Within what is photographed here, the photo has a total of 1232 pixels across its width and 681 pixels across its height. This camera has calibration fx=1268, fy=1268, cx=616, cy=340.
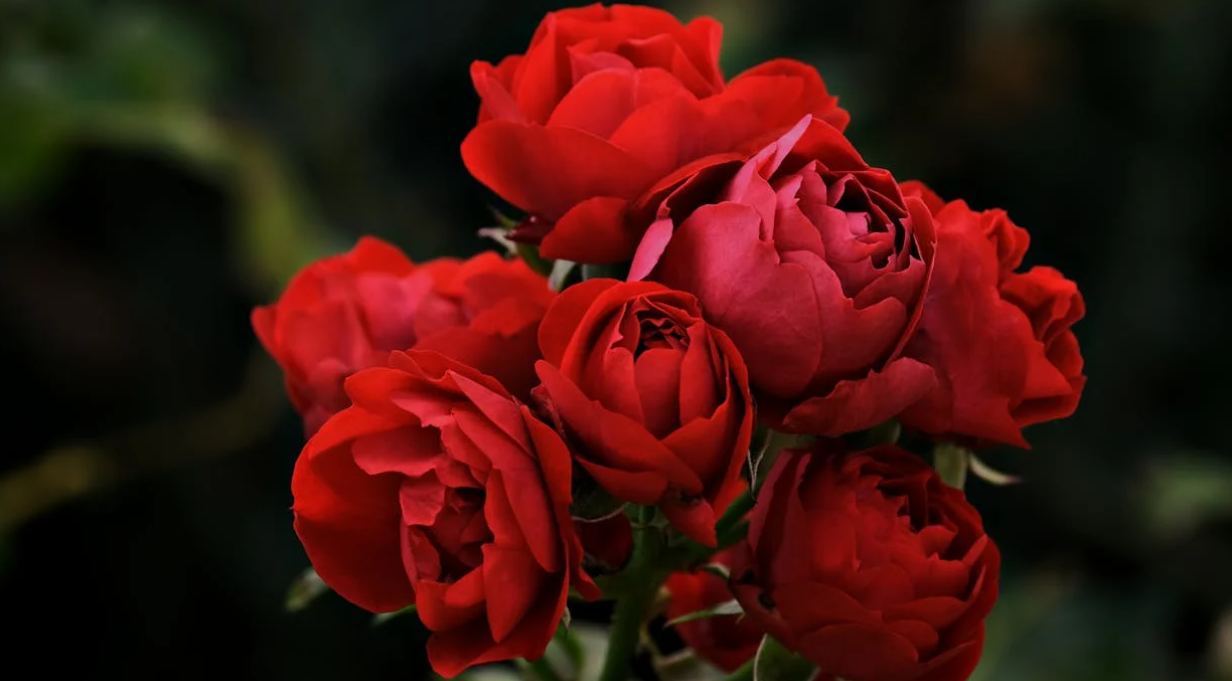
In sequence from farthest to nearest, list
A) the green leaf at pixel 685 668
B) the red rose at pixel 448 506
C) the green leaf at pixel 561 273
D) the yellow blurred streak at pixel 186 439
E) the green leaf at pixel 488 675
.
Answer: the yellow blurred streak at pixel 186 439 < the green leaf at pixel 488 675 < the green leaf at pixel 685 668 < the green leaf at pixel 561 273 < the red rose at pixel 448 506

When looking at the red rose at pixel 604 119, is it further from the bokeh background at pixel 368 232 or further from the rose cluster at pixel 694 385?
the bokeh background at pixel 368 232

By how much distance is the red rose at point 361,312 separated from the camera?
1.73ft

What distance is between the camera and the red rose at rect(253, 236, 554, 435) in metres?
0.53

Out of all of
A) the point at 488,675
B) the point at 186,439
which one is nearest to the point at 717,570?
the point at 488,675

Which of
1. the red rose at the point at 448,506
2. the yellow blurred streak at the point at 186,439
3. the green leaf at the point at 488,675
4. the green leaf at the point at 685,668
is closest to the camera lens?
the red rose at the point at 448,506

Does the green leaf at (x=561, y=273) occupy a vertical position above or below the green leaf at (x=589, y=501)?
above

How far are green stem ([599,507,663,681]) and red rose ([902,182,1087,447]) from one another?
0.12 m

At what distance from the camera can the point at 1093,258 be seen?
5.37 ft

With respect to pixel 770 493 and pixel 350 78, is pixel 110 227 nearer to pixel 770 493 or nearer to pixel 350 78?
pixel 350 78

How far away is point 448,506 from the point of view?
41cm

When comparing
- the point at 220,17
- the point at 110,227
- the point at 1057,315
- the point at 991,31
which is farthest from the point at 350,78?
the point at 1057,315

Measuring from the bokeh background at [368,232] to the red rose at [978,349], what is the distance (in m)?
1.02

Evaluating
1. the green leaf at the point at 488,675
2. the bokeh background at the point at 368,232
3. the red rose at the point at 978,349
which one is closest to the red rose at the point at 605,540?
the red rose at the point at 978,349

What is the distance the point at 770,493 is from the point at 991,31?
4.30ft
